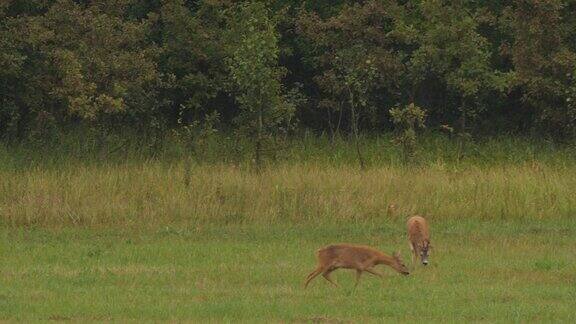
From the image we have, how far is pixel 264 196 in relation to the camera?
70.6 ft

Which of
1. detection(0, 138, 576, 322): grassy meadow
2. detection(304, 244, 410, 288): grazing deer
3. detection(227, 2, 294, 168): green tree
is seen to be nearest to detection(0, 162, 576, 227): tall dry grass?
detection(0, 138, 576, 322): grassy meadow

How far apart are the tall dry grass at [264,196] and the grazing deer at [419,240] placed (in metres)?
4.49

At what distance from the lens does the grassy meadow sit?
1210 centimetres

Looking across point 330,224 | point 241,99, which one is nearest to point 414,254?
point 330,224

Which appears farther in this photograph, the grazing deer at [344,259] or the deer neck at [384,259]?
the deer neck at [384,259]

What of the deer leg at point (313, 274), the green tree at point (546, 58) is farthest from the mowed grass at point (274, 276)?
the green tree at point (546, 58)

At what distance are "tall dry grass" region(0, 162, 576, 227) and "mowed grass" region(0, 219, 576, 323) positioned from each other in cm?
81

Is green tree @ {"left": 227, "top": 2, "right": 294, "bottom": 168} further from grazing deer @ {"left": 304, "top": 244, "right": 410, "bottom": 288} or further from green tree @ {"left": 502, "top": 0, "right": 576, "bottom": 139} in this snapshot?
grazing deer @ {"left": 304, "top": 244, "right": 410, "bottom": 288}

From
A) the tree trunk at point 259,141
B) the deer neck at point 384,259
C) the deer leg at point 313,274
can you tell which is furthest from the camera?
the tree trunk at point 259,141

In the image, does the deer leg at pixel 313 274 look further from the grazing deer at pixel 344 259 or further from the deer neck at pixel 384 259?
the deer neck at pixel 384 259

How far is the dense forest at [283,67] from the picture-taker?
30.6m

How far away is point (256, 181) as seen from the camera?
22.1 meters

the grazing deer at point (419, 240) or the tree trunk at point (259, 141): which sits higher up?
the grazing deer at point (419, 240)

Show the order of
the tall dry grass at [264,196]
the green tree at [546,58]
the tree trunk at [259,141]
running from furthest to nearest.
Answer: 1. the green tree at [546,58]
2. the tree trunk at [259,141]
3. the tall dry grass at [264,196]
